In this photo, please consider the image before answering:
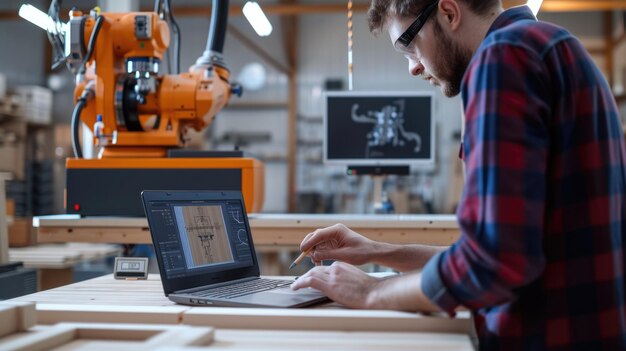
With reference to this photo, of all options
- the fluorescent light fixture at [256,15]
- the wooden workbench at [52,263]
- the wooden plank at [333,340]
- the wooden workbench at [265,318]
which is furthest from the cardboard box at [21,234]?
the wooden plank at [333,340]

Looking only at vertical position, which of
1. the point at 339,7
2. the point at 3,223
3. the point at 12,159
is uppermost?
the point at 339,7

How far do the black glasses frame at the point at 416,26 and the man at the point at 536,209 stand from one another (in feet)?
0.89

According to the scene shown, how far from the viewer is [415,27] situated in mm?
1370

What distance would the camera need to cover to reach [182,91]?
2906 mm

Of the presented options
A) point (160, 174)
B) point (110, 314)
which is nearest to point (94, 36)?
point (160, 174)

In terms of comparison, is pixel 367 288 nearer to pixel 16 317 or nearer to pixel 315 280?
pixel 315 280

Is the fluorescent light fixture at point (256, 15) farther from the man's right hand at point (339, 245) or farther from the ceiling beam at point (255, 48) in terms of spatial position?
the ceiling beam at point (255, 48)

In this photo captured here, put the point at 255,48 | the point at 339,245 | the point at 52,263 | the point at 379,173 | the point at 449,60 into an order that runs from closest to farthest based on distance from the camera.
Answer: the point at 449,60 < the point at 339,245 < the point at 52,263 < the point at 379,173 < the point at 255,48

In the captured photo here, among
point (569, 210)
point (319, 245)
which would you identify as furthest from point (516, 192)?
point (319, 245)

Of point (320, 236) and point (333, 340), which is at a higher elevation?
point (320, 236)

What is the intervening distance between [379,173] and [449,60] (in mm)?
2269

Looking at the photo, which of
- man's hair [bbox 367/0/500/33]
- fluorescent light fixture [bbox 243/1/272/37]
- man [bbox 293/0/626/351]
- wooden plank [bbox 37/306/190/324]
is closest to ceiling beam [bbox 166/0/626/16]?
fluorescent light fixture [bbox 243/1/272/37]

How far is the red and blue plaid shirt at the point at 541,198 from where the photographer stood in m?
0.99

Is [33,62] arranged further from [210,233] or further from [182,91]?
[210,233]
